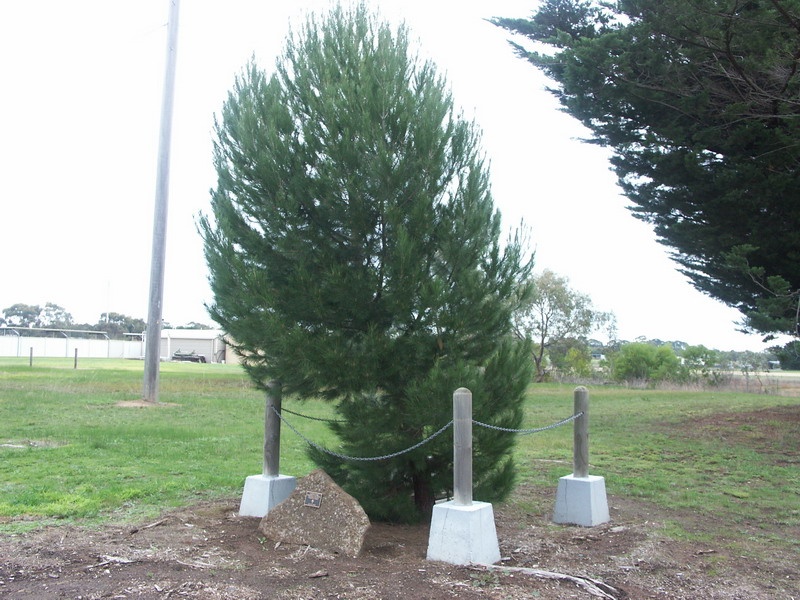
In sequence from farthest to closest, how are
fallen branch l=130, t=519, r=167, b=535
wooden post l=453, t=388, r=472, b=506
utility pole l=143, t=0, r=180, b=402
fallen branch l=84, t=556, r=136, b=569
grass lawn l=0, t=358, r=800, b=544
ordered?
utility pole l=143, t=0, r=180, b=402, grass lawn l=0, t=358, r=800, b=544, fallen branch l=130, t=519, r=167, b=535, wooden post l=453, t=388, r=472, b=506, fallen branch l=84, t=556, r=136, b=569

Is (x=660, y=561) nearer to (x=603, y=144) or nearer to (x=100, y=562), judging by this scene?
(x=100, y=562)

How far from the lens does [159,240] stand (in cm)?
1752

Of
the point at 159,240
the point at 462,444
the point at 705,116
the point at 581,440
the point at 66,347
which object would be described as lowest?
the point at 581,440

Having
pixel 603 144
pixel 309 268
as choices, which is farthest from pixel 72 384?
pixel 309 268

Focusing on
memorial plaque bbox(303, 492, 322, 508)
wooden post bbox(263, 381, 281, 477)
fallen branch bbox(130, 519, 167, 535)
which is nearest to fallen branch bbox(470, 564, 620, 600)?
memorial plaque bbox(303, 492, 322, 508)

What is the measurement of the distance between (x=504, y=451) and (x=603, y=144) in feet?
35.6

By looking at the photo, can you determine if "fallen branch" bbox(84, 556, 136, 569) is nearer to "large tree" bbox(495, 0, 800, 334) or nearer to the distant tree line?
"large tree" bbox(495, 0, 800, 334)

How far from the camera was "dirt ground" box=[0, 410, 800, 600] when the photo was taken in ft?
15.0

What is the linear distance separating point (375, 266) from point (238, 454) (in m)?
5.87

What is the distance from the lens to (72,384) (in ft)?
73.7

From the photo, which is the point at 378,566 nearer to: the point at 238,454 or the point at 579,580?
the point at 579,580

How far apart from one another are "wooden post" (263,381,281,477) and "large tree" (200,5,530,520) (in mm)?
191

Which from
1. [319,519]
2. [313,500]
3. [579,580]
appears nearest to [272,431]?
[313,500]

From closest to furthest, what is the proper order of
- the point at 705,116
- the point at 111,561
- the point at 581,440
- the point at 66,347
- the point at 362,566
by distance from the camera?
the point at 111,561, the point at 362,566, the point at 581,440, the point at 705,116, the point at 66,347
